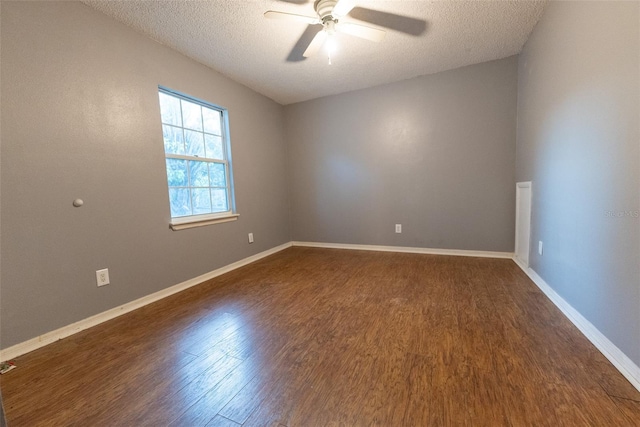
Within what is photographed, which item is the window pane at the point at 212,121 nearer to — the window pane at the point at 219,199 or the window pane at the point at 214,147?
the window pane at the point at 214,147

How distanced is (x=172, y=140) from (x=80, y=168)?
84cm

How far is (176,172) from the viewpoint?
2.50 metres

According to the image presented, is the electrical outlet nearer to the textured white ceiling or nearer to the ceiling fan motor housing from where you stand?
the textured white ceiling

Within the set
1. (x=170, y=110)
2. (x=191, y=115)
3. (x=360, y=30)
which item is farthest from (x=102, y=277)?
(x=360, y=30)

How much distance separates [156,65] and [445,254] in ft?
12.7

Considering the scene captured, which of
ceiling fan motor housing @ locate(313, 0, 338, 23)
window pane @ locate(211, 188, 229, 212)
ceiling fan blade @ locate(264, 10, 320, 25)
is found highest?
ceiling fan motor housing @ locate(313, 0, 338, 23)

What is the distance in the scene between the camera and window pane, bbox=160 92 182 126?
2387 mm

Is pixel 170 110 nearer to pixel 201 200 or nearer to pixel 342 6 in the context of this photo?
pixel 201 200

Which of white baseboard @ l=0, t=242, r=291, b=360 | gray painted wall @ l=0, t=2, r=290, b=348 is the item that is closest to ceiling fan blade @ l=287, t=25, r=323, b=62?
gray painted wall @ l=0, t=2, r=290, b=348

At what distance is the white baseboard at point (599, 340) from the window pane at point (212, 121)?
11.9 feet

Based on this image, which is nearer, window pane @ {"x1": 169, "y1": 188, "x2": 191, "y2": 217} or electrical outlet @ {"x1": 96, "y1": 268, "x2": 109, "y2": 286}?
electrical outlet @ {"x1": 96, "y1": 268, "x2": 109, "y2": 286}

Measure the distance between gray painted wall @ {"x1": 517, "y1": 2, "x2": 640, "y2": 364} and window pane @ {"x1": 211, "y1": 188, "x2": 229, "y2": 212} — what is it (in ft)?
10.6

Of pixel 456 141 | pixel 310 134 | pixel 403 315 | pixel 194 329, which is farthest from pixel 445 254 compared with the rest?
pixel 194 329

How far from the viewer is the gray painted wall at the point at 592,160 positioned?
115 centimetres
